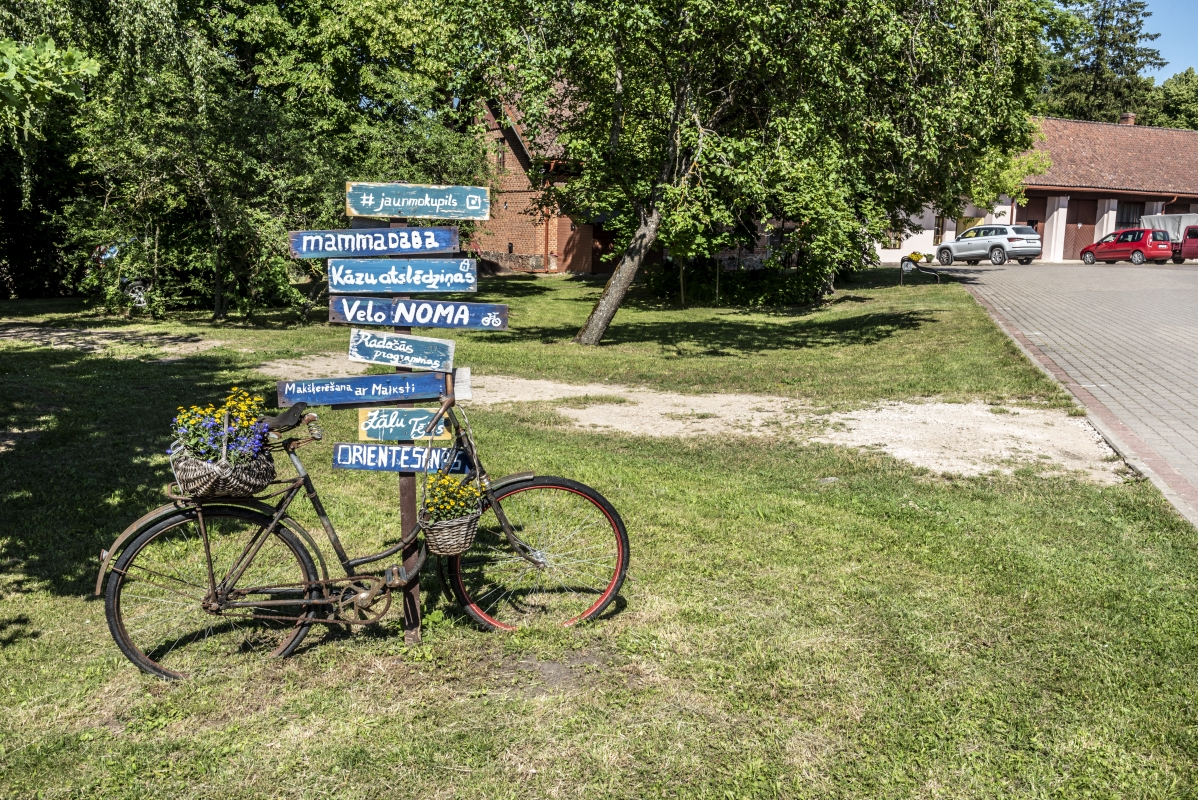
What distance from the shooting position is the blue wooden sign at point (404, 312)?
15.0ft

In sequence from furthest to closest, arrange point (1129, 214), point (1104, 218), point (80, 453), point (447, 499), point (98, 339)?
1. point (1129, 214)
2. point (1104, 218)
3. point (98, 339)
4. point (80, 453)
5. point (447, 499)

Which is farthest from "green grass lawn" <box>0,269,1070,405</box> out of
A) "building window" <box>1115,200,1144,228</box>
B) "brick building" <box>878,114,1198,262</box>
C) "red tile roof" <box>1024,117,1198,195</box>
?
"building window" <box>1115,200,1144,228</box>

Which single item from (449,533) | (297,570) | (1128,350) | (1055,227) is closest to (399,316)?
(449,533)

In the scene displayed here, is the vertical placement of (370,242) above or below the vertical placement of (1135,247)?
below

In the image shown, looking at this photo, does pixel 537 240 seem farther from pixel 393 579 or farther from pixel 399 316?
pixel 393 579

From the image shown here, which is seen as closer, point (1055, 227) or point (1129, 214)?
point (1055, 227)

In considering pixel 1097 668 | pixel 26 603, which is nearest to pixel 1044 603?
pixel 1097 668

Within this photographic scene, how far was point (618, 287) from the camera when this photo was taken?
735 inches

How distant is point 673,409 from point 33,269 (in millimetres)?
21446

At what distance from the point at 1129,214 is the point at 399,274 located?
54.0m

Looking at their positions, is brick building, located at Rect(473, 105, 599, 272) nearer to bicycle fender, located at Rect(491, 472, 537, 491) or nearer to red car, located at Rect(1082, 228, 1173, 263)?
red car, located at Rect(1082, 228, 1173, 263)

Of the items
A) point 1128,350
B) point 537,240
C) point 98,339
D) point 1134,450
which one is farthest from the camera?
point 537,240

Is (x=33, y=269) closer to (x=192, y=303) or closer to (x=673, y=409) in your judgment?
(x=192, y=303)

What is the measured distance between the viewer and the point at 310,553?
4512 millimetres
